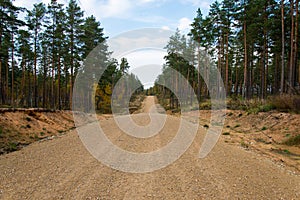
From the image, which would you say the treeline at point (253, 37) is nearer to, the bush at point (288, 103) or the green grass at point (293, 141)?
the bush at point (288, 103)

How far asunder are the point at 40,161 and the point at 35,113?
383 inches

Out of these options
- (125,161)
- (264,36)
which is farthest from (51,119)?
(264,36)

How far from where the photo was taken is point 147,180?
15.8ft

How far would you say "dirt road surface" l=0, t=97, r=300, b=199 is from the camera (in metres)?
4.11

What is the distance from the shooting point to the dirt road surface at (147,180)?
162 inches

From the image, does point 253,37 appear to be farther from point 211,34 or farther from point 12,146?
point 12,146

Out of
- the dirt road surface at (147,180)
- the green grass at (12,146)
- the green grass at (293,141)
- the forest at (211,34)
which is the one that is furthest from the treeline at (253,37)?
the green grass at (12,146)

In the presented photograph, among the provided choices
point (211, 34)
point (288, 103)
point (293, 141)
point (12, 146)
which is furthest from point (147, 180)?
point (211, 34)

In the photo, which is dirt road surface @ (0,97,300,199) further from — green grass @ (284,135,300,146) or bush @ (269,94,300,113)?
bush @ (269,94,300,113)

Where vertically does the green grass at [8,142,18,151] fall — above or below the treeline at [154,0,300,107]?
below

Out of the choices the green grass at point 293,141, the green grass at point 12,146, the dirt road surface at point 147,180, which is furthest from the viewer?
the green grass at point 293,141

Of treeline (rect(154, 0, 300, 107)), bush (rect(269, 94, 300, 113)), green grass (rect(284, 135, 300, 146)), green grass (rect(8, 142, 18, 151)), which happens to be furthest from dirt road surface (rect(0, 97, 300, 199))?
treeline (rect(154, 0, 300, 107))

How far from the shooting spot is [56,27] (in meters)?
27.7

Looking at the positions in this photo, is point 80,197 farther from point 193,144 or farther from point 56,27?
point 56,27
